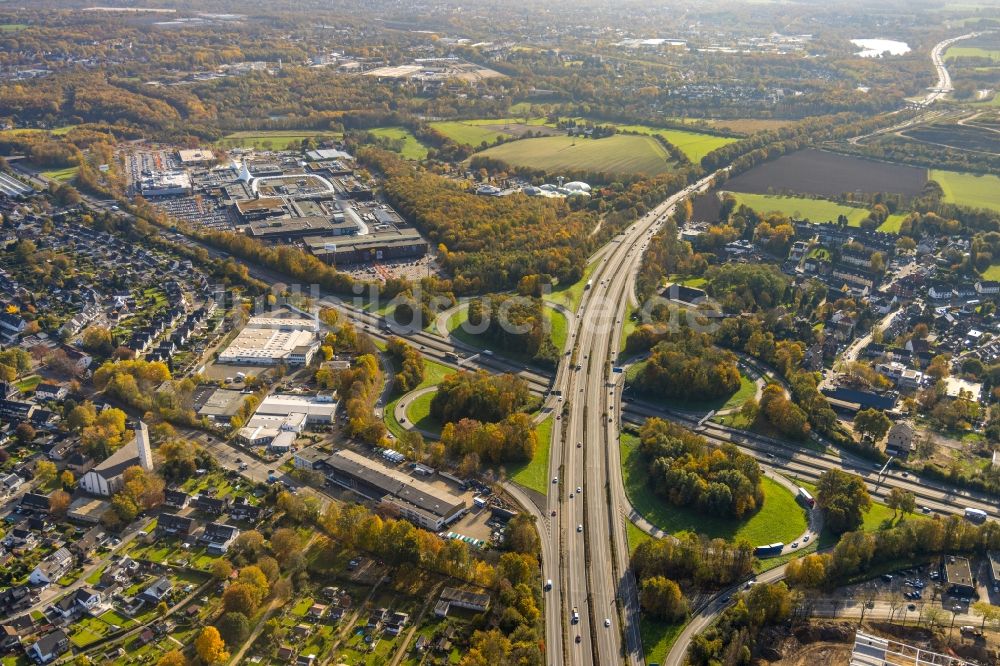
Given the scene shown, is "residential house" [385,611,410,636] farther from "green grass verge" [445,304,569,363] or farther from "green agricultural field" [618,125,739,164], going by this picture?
"green agricultural field" [618,125,739,164]

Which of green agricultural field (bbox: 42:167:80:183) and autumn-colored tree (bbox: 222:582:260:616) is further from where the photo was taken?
green agricultural field (bbox: 42:167:80:183)

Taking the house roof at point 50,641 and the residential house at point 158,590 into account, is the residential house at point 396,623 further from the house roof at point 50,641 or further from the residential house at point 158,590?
the house roof at point 50,641

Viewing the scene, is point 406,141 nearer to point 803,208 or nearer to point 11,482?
point 803,208

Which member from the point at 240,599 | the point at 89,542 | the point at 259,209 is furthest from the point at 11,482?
the point at 259,209

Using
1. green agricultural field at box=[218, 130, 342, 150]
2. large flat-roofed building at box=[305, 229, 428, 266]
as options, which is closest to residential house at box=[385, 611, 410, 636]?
large flat-roofed building at box=[305, 229, 428, 266]

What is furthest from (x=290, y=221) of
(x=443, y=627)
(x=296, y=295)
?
(x=443, y=627)

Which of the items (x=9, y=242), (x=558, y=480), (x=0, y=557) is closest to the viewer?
(x=0, y=557)

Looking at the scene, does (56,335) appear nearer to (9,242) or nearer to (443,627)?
(9,242)
